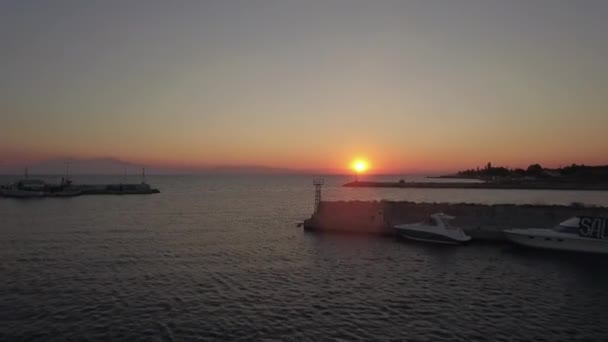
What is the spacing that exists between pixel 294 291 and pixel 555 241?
68.8 feet

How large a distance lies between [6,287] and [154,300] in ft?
26.0

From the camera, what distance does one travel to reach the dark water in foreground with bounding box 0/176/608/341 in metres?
15.7

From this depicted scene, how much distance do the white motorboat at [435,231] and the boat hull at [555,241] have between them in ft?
11.9

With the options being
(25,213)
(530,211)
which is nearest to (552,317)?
(530,211)

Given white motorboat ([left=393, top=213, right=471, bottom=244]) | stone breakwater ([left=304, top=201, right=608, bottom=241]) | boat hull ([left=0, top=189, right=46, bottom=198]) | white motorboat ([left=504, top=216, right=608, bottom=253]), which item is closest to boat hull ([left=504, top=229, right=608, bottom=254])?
white motorboat ([left=504, top=216, right=608, bottom=253])

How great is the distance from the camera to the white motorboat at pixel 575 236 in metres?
29.7

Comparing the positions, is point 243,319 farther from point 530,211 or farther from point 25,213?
point 25,213

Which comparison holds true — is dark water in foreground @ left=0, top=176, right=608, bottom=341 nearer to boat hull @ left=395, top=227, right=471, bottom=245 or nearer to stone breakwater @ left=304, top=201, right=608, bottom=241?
boat hull @ left=395, top=227, right=471, bottom=245

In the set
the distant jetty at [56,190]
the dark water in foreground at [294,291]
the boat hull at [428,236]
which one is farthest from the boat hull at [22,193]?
the boat hull at [428,236]

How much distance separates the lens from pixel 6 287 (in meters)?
20.8

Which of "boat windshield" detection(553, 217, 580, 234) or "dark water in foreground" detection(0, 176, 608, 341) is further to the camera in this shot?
"boat windshield" detection(553, 217, 580, 234)

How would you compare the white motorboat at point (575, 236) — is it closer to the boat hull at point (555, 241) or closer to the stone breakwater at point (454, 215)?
the boat hull at point (555, 241)

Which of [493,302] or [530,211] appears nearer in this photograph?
[493,302]

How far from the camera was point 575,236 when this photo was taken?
3027 centimetres
